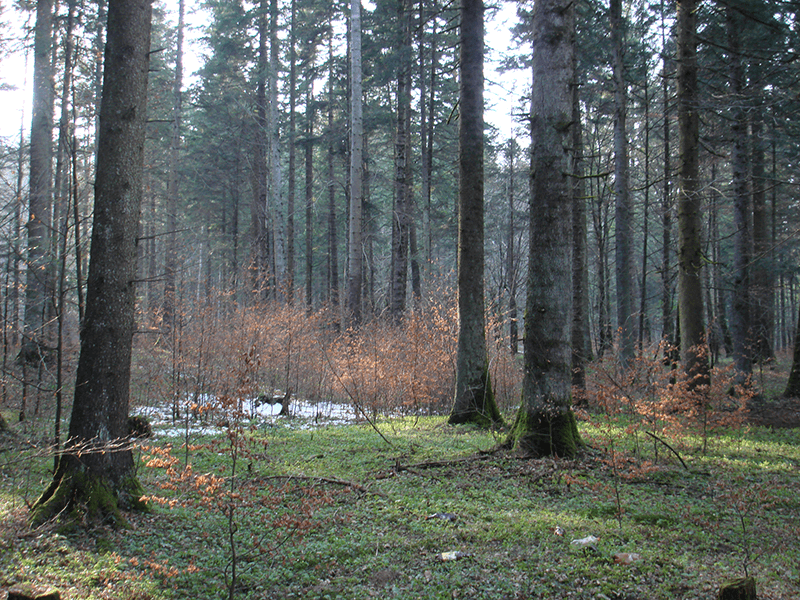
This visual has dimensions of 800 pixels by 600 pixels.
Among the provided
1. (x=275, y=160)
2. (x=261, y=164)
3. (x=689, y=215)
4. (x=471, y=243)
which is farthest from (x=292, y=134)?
(x=689, y=215)

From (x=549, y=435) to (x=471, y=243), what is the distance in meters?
3.62

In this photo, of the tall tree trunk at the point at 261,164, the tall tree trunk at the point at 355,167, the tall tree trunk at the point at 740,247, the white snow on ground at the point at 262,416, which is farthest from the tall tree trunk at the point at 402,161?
the tall tree trunk at the point at 740,247

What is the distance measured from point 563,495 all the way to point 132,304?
446 cm

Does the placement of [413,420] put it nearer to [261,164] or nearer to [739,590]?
[739,590]

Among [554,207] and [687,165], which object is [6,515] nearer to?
[554,207]

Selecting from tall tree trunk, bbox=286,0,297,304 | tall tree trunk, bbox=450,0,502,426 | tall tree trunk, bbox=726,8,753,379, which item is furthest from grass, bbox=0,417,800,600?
tall tree trunk, bbox=286,0,297,304

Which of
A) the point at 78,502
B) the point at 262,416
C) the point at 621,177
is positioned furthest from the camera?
the point at 621,177

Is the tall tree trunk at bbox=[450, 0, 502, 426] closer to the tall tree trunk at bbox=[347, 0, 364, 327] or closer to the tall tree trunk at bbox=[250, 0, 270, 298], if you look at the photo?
the tall tree trunk at bbox=[347, 0, 364, 327]

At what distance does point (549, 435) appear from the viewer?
5695 mm

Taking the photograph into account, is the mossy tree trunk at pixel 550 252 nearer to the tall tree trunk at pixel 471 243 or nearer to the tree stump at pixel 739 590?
the tall tree trunk at pixel 471 243

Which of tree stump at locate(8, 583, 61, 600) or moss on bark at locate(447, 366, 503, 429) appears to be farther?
moss on bark at locate(447, 366, 503, 429)

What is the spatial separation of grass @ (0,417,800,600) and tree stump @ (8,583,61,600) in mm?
308

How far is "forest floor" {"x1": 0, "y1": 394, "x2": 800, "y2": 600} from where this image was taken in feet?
10.1

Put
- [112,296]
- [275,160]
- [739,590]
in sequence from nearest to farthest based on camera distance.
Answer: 1. [739,590]
2. [112,296]
3. [275,160]
